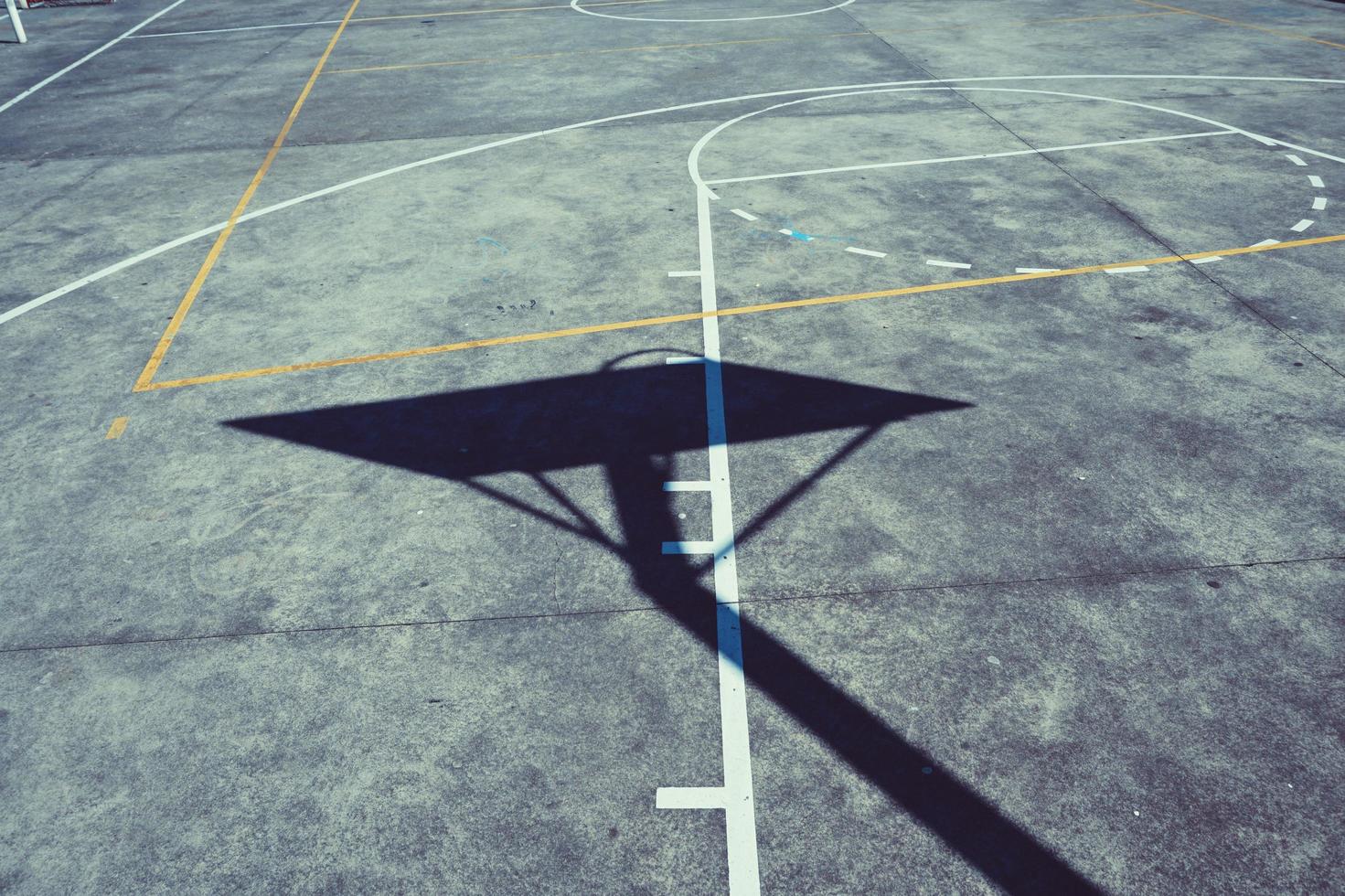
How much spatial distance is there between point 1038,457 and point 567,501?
12.6 ft

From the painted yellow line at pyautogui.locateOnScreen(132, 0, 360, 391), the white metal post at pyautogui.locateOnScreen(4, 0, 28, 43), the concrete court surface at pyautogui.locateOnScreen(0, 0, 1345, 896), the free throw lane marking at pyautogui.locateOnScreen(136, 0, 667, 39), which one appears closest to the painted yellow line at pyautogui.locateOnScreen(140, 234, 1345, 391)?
the concrete court surface at pyautogui.locateOnScreen(0, 0, 1345, 896)

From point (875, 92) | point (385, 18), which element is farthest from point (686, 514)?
point (385, 18)

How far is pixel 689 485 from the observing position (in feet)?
26.8

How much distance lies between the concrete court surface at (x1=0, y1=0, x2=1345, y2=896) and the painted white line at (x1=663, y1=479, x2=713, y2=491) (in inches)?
2.2

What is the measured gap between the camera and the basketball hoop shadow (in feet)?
21.5

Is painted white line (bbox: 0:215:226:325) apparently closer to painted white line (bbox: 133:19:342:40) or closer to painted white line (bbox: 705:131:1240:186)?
painted white line (bbox: 705:131:1240:186)

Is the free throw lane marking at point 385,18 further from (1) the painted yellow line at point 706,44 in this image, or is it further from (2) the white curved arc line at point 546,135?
(2) the white curved arc line at point 546,135

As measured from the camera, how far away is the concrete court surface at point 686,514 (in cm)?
553

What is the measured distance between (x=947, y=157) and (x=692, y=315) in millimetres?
6471

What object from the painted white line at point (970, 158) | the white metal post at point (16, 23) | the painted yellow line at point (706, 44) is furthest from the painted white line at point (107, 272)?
the white metal post at point (16, 23)

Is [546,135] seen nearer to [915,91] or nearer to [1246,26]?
[915,91]

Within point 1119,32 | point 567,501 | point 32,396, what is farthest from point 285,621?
point 1119,32

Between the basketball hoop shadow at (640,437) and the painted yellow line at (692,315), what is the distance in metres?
0.94

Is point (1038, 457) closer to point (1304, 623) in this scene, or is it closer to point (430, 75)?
point (1304, 623)
